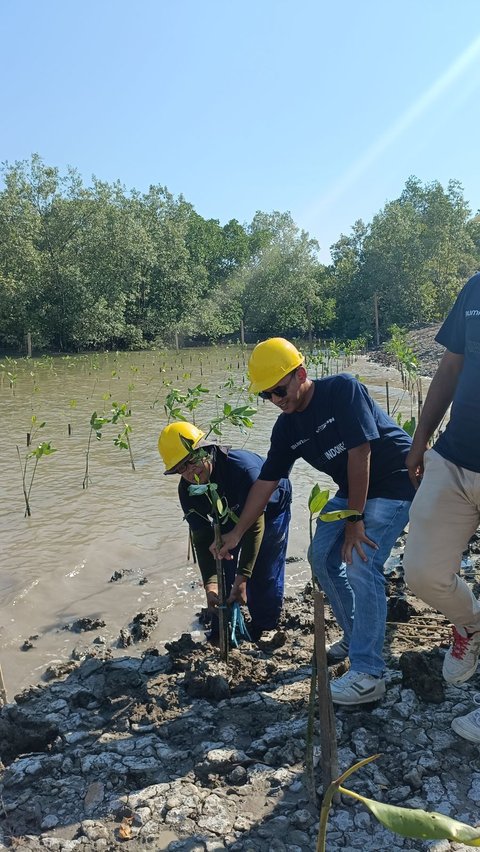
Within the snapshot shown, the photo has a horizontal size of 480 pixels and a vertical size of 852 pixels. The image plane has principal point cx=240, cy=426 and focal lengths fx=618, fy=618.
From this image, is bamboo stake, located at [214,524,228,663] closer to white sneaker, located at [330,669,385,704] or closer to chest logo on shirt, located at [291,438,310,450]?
chest logo on shirt, located at [291,438,310,450]

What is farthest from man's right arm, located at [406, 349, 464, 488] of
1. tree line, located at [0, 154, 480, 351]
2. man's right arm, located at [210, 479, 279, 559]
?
tree line, located at [0, 154, 480, 351]

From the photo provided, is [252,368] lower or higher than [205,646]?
higher

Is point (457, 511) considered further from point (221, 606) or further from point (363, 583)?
point (221, 606)

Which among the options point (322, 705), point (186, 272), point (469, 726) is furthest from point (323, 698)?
point (186, 272)

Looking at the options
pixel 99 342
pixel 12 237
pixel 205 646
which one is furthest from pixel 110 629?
pixel 99 342

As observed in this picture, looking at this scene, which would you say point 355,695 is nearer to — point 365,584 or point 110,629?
point 365,584

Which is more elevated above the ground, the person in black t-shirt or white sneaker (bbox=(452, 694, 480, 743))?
the person in black t-shirt

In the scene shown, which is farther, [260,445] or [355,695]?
[260,445]

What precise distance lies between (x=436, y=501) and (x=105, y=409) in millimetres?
12477

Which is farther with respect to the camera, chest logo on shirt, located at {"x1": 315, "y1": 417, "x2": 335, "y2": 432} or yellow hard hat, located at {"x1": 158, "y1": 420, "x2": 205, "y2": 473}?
yellow hard hat, located at {"x1": 158, "y1": 420, "x2": 205, "y2": 473}

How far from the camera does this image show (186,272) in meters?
42.1

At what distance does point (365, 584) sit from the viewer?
305 cm

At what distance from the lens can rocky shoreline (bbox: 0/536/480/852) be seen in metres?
2.29

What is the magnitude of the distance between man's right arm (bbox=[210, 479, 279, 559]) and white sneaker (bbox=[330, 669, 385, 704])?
95cm
